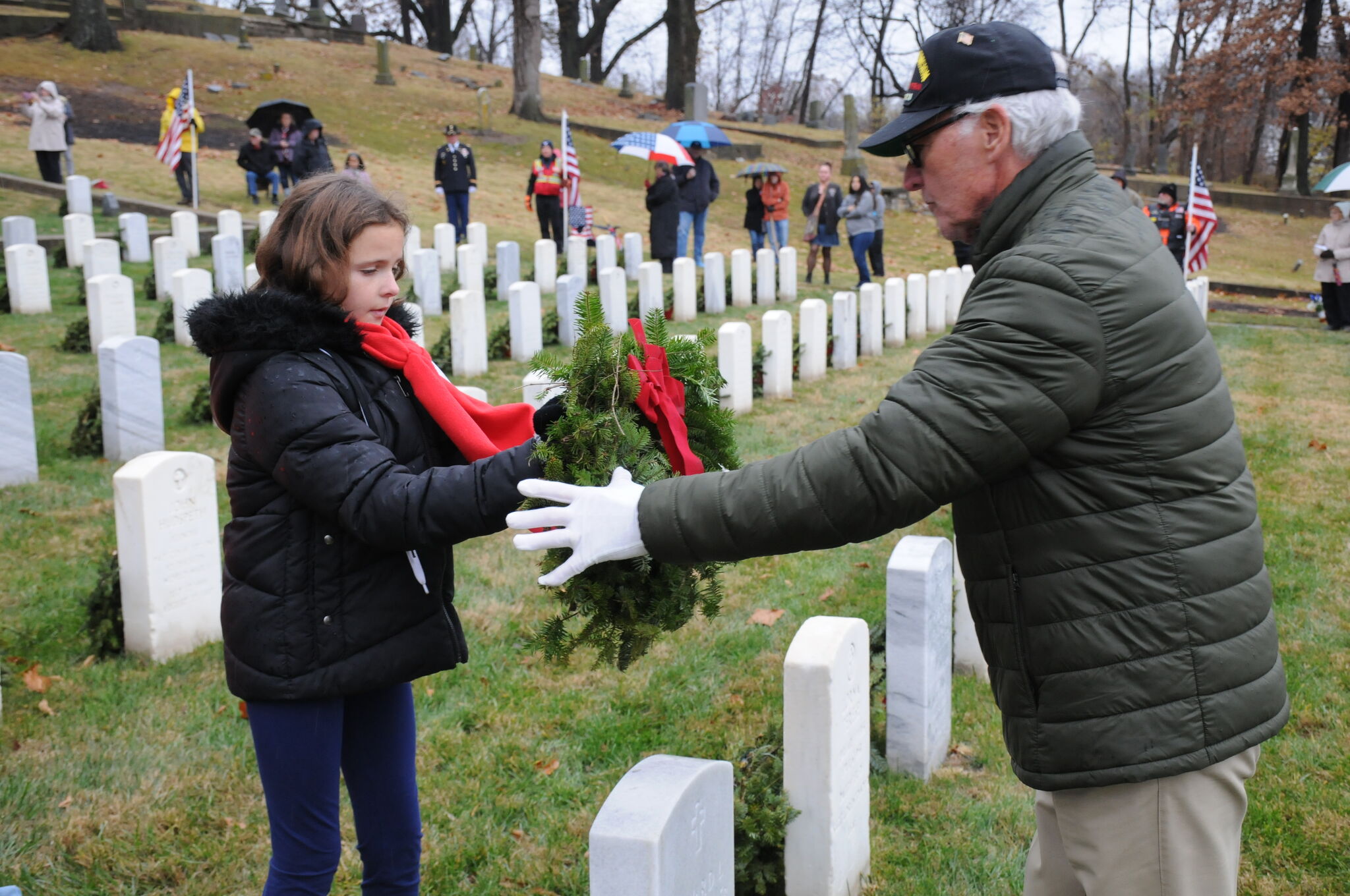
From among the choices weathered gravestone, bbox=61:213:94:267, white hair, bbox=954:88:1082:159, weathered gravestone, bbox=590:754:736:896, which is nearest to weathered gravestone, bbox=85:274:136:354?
weathered gravestone, bbox=61:213:94:267

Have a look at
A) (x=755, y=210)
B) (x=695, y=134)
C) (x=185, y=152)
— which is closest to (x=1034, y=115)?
(x=755, y=210)

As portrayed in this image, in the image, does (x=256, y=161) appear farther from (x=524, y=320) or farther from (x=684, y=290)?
(x=524, y=320)

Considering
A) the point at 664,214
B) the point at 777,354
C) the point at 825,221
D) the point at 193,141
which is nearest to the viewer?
the point at 777,354

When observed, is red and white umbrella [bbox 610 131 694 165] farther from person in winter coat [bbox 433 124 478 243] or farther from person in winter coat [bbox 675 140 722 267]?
person in winter coat [bbox 433 124 478 243]

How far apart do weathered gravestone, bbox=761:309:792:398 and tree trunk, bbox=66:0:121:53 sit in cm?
3199

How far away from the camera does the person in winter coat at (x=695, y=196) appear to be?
62.2 ft

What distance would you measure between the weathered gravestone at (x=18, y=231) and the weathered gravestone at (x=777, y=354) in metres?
10.5

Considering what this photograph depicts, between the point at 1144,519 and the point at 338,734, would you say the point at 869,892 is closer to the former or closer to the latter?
the point at 338,734

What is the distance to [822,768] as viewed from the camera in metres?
3.39

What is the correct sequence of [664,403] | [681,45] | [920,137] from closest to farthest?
[920,137] < [664,403] < [681,45]

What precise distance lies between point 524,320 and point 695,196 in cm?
808

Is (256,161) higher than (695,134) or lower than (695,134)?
lower

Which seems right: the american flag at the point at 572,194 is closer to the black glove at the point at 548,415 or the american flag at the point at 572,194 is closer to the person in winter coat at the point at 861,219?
the person in winter coat at the point at 861,219

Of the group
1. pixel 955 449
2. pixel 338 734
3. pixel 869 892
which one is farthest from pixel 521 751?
pixel 955 449
